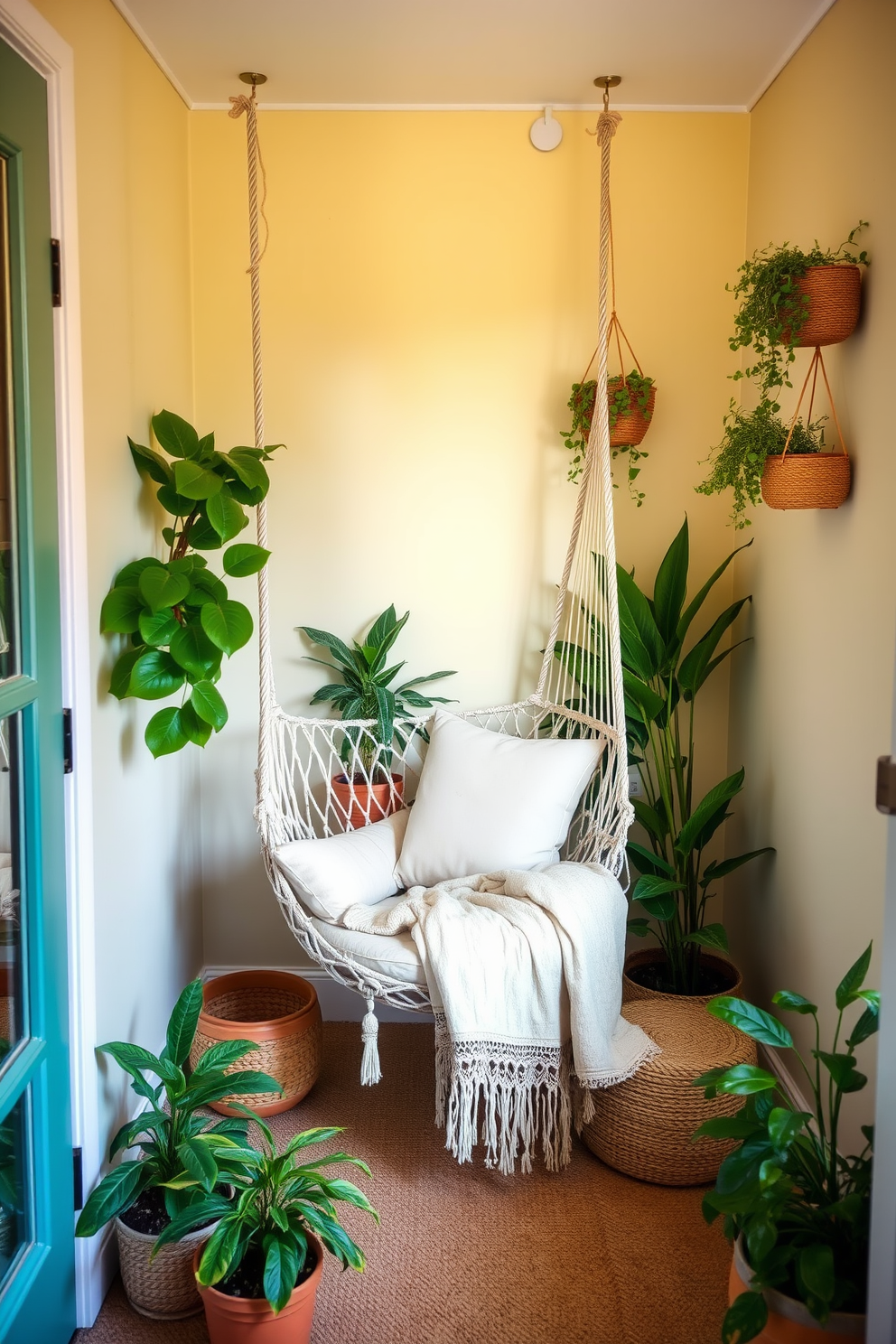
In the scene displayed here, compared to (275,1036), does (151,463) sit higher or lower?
higher

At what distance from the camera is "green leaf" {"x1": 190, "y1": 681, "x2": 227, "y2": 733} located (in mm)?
2236

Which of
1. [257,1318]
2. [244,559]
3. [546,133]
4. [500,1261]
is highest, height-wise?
[546,133]

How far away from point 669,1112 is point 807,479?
50.4 inches

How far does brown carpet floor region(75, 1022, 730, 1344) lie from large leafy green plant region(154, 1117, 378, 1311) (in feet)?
0.78

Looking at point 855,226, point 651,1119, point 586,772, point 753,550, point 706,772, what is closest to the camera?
point 855,226

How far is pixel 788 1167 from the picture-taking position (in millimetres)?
1573

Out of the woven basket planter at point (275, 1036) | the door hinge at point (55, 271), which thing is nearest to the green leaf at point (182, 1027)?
the woven basket planter at point (275, 1036)

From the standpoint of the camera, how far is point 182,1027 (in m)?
2.06

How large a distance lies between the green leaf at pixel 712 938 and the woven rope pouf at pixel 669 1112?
21 cm

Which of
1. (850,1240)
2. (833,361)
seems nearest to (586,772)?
(833,361)

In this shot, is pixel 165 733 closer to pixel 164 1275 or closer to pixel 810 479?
pixel 164 1275

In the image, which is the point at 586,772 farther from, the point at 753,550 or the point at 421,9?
the point at 421,9

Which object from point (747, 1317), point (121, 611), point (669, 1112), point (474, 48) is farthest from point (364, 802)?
point (474, 48)

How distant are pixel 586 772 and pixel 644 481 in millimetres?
833
